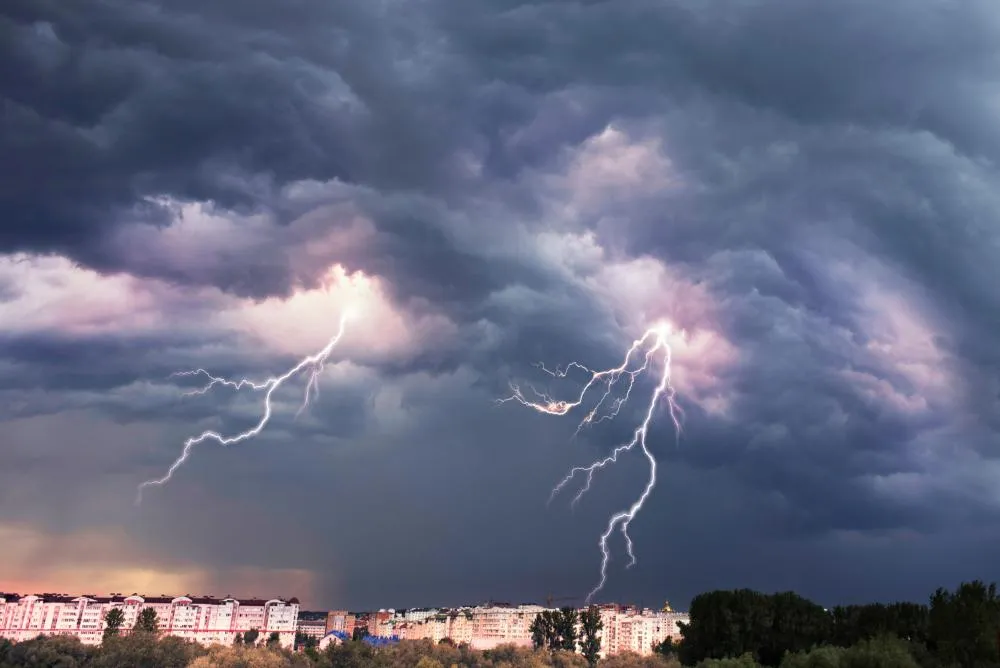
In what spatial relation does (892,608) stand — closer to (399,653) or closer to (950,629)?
Answer: (950,629)

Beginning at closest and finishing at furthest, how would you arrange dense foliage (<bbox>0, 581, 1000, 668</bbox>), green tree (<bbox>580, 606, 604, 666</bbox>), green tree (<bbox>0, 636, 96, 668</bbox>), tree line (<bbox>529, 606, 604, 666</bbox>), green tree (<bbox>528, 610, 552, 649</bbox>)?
dense foliage (<bbox>0, 581, 1000, 668</bbox>) → green tree (<bbox>0, 636, 96, 668</bbox>) → green tree (<bbox>580, 606, 604, 666</bbox>) → tree line (<bbox>529, 606, 604, 666</bbox>) → green tree (<bbox>528, 610, 552, 649</bbox>)

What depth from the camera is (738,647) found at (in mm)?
55875

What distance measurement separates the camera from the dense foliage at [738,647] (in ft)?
130

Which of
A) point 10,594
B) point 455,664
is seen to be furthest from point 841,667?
point 10,594

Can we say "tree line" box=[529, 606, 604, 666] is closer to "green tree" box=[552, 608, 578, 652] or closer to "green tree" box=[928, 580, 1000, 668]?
"green tree" box=[552, 608, 578, 652]

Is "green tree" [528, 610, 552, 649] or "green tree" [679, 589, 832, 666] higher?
"green tree" [679, 589, 832, 666]

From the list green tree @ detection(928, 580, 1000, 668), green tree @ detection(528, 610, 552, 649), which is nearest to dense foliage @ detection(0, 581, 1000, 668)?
green tree @ detection(928, 580, 1000, 668)

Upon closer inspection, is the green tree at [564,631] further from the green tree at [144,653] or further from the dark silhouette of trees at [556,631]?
the green tree at [144,653]

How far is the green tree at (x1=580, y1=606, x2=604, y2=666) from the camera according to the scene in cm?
11100

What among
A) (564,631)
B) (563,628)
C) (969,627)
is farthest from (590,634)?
(969,627)

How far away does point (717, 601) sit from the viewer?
196ft

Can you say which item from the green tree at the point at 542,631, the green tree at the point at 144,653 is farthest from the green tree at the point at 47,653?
the green tree at the point at 542,631

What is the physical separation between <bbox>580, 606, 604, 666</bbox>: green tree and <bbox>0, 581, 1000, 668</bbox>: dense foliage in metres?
0.26

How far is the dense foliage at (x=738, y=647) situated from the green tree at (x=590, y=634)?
264mm
